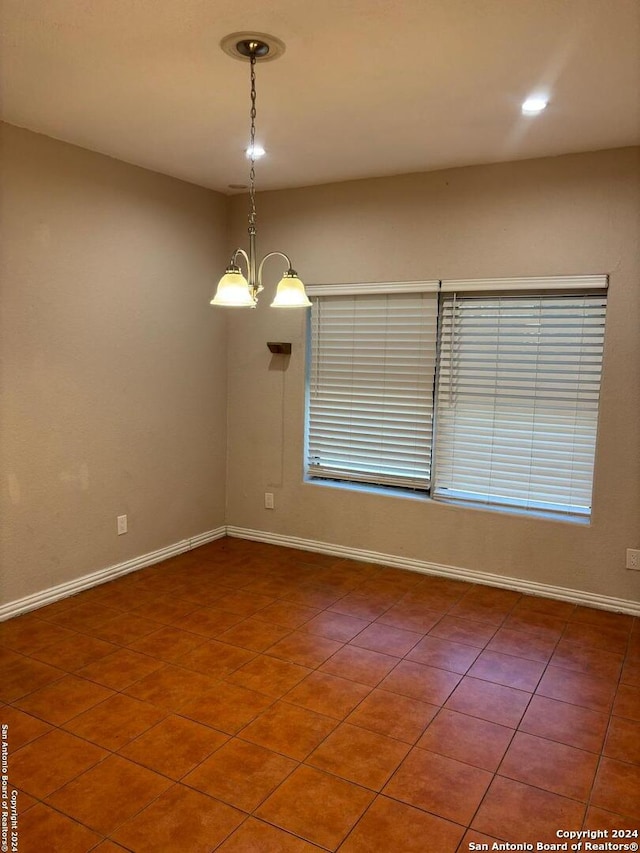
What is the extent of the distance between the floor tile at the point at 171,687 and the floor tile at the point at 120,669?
45 millimetres

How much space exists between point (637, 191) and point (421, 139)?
4.00 feet

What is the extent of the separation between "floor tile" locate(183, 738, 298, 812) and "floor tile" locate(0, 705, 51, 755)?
2.19 ft

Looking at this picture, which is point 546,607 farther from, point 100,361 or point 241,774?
point 100,361

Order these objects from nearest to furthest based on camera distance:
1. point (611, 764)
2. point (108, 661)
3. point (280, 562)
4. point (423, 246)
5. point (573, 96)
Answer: point (611, 764), point (573, 96), point (108, 661), point (423, 246), point (280, 562)

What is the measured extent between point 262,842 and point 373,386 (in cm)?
300

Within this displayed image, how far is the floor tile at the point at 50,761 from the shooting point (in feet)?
7.09

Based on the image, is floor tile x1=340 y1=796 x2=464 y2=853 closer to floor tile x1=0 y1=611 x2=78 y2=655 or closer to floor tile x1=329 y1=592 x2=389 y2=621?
floor tile x1=329 y1=592 x2=389 y2=621

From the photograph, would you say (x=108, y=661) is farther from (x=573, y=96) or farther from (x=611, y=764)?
(x=573, y=96)

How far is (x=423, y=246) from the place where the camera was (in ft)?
13.5

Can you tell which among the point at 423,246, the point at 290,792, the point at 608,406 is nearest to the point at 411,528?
the point at 608,406

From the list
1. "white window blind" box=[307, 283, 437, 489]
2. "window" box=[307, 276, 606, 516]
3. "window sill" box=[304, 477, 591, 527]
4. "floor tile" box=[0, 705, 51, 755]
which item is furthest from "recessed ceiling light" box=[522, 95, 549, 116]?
"floor tile" box=[0, 705, 51, 755]

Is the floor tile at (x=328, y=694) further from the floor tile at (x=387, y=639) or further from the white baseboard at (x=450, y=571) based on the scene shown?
the white baseboard at (x=450, y=571)

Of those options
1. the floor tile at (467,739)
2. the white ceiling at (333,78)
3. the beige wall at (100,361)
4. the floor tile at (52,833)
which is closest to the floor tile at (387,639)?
the floor tile at (467,739)

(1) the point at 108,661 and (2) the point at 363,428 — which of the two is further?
(2) the point at 363,428
